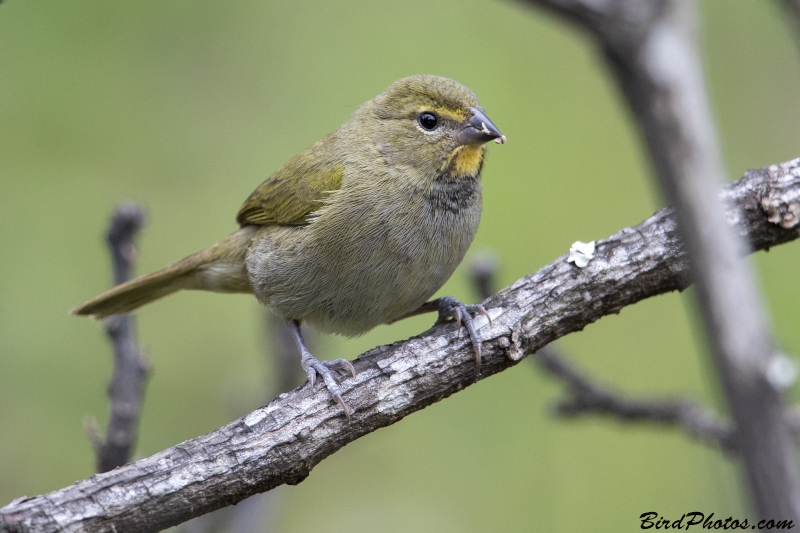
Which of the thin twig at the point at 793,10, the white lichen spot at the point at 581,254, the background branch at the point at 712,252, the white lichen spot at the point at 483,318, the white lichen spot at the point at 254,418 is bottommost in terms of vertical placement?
the background branch at the point at 712,252

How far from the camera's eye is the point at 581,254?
3469 millimetres

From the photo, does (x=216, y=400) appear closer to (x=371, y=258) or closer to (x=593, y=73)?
(x=371, y=258)

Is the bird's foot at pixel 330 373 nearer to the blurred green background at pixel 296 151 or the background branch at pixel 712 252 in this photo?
the blurred green background at pixel 296 151

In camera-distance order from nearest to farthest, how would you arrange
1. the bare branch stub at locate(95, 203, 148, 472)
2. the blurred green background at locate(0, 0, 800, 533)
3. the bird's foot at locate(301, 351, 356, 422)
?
the bird's foot at locate(301, 351, 356, 422)
the bare branch stub at locate(95, 203, 148, 472)
the blurred green background at locate(0, 0, 800, 533)

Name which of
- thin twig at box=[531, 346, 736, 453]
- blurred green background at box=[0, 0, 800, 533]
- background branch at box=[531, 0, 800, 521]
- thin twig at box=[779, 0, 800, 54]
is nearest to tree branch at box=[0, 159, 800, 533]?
thin twig at box=[531, 346, 736, 453]

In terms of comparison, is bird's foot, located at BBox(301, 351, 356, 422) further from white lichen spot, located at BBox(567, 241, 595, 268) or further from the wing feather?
white lichen spot, located at BBox(567, 241, 595, 268)

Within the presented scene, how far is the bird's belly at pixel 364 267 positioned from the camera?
4117 millimetres

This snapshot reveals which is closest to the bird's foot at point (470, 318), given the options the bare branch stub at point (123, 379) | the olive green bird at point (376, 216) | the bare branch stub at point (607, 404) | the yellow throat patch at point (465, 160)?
the olive green bird at point (376, 216)

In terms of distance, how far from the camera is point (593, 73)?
7.25 m

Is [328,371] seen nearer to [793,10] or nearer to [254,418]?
[254,418]

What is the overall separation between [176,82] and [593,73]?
376cm

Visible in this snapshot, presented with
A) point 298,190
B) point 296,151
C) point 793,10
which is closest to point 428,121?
point 298,190

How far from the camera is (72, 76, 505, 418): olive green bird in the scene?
13.6ft

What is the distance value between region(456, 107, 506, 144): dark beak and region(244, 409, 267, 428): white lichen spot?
1.91m
